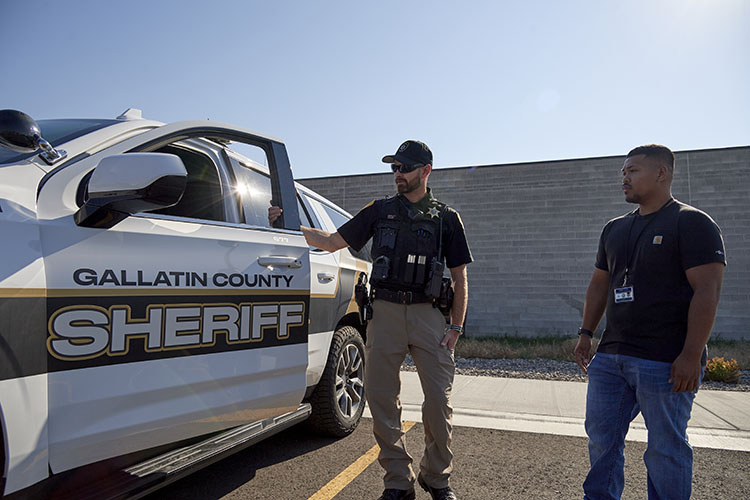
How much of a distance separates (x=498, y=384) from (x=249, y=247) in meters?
4.39

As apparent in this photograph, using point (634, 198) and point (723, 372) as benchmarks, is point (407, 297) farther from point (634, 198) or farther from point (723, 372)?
point (723, 372)

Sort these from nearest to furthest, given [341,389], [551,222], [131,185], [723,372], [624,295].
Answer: [131,185], [624,295], [341,389], [723,372], [551,222]

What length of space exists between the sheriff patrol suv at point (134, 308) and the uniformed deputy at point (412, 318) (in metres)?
0.43

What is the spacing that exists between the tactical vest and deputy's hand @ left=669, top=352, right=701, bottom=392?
126 centimetres

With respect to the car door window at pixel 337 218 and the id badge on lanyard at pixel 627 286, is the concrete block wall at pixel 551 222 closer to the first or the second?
the car door window at pixel 337 218

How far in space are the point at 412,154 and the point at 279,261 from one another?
3.11 feet

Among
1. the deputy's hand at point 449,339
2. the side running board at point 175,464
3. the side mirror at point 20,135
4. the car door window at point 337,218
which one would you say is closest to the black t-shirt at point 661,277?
the deputy's hand at point 449,339

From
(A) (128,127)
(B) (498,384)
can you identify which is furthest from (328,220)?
(B) (498,384)

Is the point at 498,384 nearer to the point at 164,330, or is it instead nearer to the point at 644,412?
the point at 644,412

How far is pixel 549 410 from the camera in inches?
196

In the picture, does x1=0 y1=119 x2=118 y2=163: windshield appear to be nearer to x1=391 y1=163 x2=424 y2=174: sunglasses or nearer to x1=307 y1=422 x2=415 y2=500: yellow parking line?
x1=391 y1=163 x2=424 y2=174: sunglasses

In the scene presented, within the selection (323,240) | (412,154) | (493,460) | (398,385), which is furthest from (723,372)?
(323,240)

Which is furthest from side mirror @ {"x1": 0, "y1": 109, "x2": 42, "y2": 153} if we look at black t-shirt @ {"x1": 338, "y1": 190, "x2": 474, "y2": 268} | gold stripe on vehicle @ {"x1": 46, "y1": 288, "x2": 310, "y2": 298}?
black t-shirt @ {"x1": 338, "y1": 190, "x2": 474, "y2": 268}

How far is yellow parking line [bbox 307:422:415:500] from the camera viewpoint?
311cm
